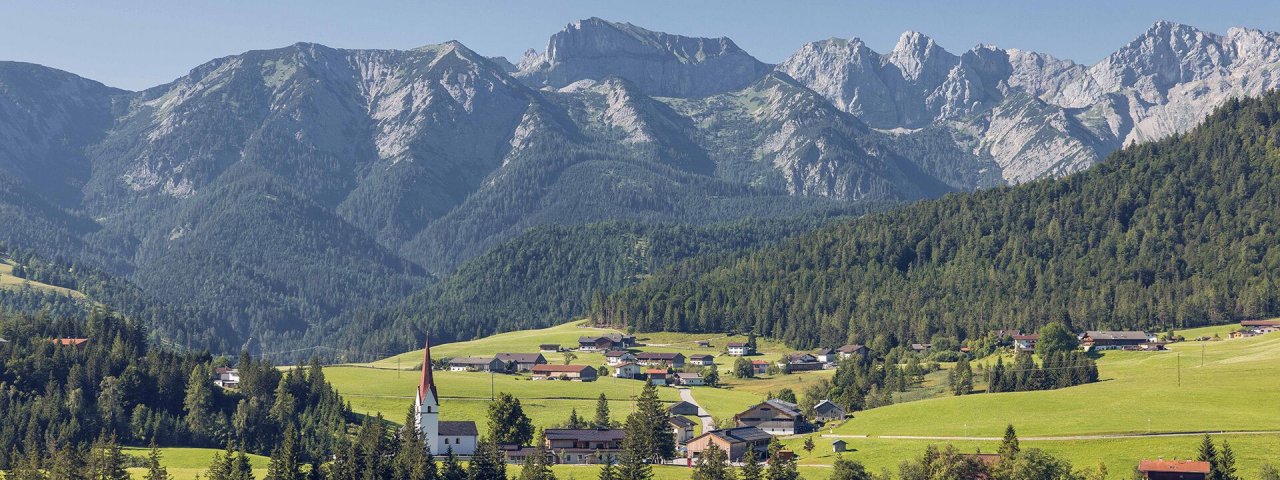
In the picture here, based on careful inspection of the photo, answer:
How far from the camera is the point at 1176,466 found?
128 m

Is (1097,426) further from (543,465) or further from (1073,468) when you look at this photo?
(543,465)

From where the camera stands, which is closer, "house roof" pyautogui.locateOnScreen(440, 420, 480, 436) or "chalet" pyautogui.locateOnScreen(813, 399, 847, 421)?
"house roof" pyautogui.locateOnScreen(440, 420, 480, 436)

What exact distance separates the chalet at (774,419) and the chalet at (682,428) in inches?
244

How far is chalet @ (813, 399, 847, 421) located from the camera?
18812cm

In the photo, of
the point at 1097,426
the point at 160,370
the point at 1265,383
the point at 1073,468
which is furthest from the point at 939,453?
the point at 160,370

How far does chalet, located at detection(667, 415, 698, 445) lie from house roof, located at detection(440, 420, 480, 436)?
24.1 meters

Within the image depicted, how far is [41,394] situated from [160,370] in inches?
589

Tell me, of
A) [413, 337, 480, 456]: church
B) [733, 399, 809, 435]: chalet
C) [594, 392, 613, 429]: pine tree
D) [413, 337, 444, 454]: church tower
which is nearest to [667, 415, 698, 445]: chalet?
[733, 399, 809, 435]: chalet

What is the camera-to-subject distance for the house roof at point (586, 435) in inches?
6467

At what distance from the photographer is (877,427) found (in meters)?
167

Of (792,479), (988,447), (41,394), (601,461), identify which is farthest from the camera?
(41,394)

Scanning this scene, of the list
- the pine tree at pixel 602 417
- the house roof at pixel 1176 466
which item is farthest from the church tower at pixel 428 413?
the house roof at pixel 1176 466

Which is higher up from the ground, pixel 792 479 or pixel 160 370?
pixel 160 370

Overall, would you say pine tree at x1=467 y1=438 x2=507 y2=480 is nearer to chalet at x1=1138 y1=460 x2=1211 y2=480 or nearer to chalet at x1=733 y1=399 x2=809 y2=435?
chalet at x1=733 y1=399 x2=809 y2=435
